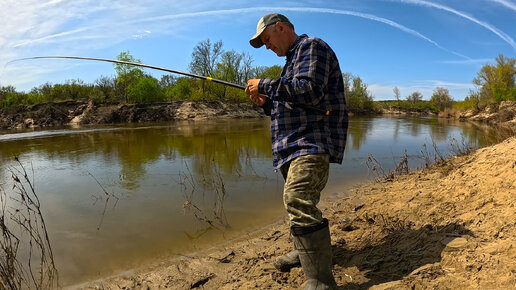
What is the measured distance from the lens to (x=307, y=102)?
2.10 m

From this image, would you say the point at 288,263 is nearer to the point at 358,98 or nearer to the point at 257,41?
the point at 257,41

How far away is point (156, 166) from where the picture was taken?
29.5ft

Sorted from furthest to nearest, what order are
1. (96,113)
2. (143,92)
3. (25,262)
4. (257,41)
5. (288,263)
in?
(143,92), (96,113), (25,262), (288,263), (257,41)

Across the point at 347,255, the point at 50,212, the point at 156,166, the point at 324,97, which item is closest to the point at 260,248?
the point at 347,255

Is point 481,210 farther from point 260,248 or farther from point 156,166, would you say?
point 156,166

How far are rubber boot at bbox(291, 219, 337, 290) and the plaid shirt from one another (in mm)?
535

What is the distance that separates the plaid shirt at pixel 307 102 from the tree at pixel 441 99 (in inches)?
3061

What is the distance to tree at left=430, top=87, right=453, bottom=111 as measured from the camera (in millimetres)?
68500

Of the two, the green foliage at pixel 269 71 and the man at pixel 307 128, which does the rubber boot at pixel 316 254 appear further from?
the green foliage at pixel 269 71

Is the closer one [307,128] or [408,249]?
[307,128]

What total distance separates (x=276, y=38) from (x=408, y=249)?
2.14 m

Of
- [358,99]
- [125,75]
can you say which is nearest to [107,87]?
[125,75]

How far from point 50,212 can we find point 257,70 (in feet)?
210

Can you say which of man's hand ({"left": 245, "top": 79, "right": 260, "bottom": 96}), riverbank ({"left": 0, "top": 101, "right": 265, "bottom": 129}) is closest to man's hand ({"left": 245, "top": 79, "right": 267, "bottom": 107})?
man's hand ({"left": 245, "top": 79, "right": 260, "bottom": 96})
